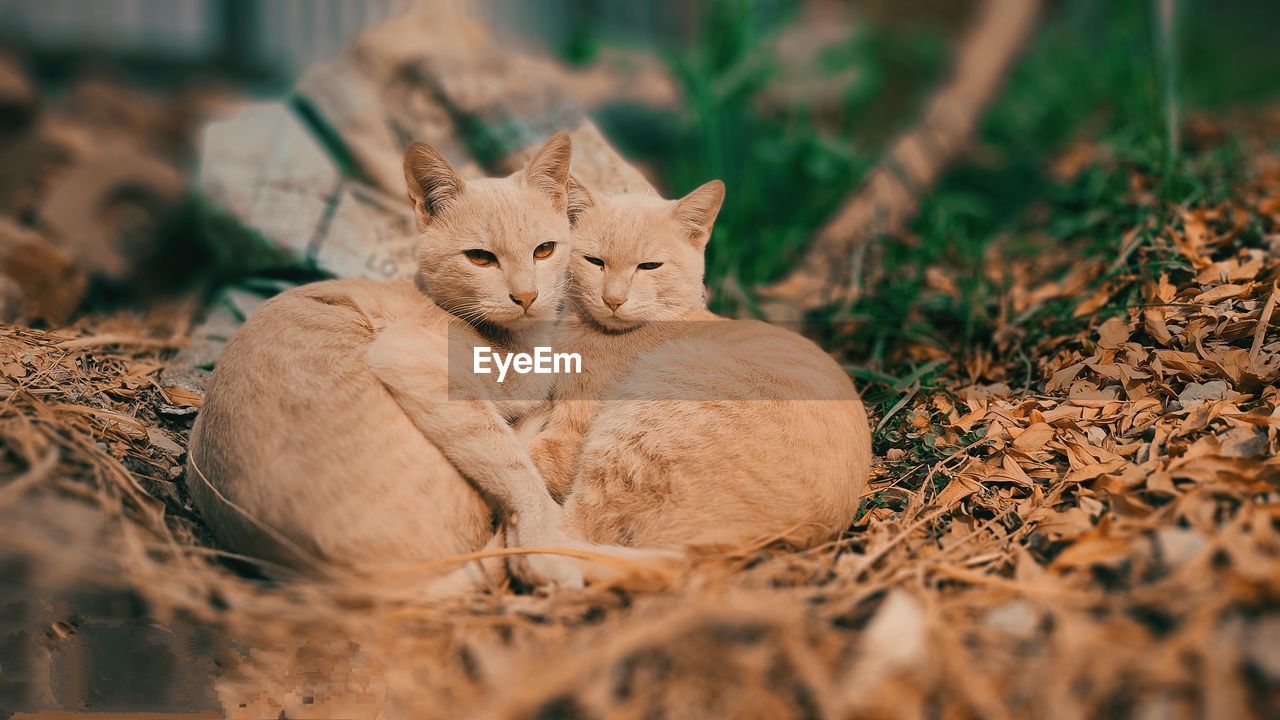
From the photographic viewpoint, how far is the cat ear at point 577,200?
2.36 m

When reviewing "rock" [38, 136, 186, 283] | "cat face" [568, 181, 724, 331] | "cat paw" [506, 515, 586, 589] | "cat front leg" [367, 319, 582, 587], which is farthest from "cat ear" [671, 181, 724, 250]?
"rock" [38, 136, 186, 283]

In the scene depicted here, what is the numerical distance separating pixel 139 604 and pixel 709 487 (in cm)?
129

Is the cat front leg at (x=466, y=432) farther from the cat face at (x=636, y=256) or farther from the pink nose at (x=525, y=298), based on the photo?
the cat face at (x=636, y=256)

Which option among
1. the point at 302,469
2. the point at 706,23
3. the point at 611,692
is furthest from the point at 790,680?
the point at 706,23

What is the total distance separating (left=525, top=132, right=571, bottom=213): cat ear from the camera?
7.27 feet

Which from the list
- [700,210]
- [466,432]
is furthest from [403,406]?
[700,210]

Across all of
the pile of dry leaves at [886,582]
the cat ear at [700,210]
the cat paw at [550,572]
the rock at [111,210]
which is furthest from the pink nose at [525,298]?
the rock at [111,210]

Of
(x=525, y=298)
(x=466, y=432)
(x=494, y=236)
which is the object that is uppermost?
(x=494, y=236)

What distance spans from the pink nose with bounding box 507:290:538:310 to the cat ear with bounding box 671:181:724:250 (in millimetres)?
559

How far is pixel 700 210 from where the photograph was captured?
7.94 feet

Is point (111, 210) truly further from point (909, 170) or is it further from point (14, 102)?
point (909, 170)

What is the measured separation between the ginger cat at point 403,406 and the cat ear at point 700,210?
0.37 metres

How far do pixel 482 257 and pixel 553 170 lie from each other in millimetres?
336

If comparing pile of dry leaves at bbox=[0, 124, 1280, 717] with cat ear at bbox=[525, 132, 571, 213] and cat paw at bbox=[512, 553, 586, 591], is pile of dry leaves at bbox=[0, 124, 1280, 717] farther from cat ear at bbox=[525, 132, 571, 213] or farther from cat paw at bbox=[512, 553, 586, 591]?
cat ear at bbox=[525, 132, 571, 213]
